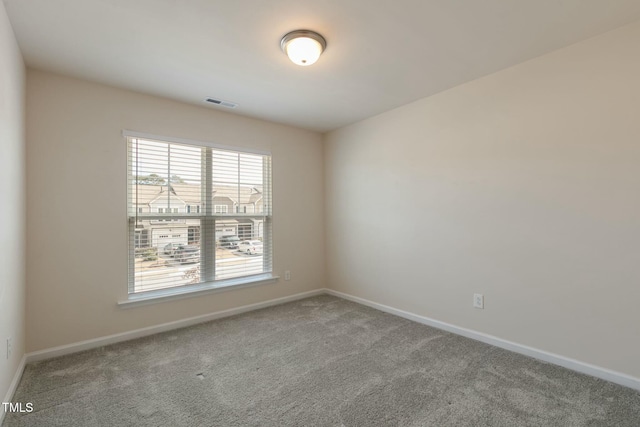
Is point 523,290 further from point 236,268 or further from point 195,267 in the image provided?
point 195,267

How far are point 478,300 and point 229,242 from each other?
9.10 feet

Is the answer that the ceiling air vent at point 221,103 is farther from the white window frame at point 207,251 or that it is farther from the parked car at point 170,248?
the parked car at point 170,248

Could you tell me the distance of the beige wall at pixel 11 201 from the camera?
1.78 metres

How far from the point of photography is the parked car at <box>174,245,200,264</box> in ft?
10.7

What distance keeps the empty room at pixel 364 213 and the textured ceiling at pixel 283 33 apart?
0.02 m

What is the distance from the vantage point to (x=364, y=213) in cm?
387

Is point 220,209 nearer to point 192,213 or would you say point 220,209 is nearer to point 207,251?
point 192,213

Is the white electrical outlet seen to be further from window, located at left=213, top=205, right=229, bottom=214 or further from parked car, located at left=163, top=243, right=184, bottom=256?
parked car, located at left=163, top=243, right=184, bottom=256

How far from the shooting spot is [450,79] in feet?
9.06

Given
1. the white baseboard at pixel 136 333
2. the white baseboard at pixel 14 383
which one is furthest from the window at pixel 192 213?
the white baseboard at pixel 14 383

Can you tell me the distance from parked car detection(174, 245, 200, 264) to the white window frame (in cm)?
7

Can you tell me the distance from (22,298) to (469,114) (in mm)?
4115

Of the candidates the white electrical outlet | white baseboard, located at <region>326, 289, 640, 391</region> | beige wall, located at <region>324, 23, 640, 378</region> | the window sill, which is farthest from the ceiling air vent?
the white electrical outlet

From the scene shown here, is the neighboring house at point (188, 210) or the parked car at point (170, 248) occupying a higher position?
the neighboring house at point (188, 210)
